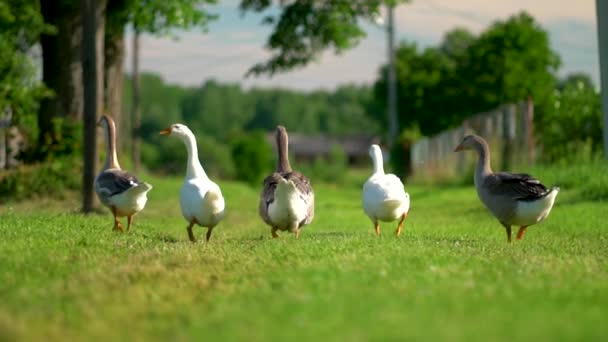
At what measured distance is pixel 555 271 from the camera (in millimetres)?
8445

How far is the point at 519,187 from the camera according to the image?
39.2 feet

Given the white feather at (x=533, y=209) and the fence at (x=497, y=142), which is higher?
the white feather at (x=533, y=209)

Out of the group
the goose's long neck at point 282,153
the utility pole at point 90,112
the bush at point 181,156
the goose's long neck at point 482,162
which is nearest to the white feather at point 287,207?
the goose's long neck at point 282,153

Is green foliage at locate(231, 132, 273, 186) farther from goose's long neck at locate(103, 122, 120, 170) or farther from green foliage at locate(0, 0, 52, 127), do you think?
goose's long neck at locate(103, 122, 120, 170)

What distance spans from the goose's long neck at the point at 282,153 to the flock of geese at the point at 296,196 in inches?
4.9

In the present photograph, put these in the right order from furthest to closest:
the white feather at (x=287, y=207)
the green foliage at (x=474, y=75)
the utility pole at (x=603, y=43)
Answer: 1. the green foliage at (x=474, y=75)
2. the utility pole at (x=603, y=43)
3. the white feather at (x=287, y=207)

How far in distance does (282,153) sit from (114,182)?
2477mm

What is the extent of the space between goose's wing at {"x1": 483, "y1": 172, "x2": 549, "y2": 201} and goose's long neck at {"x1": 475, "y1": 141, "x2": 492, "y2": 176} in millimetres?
417

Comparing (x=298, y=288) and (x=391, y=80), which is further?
(x=391, y=80)

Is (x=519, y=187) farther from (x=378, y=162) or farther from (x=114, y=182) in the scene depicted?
(x=114, y=182)

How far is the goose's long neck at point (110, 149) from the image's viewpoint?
14.6m

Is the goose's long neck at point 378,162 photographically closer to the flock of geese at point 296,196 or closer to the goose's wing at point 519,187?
the flock of geese at point 296,196

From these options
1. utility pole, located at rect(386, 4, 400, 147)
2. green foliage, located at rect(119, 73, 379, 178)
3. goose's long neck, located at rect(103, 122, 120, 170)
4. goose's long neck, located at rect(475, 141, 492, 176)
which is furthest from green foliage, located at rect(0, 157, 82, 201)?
green foliage, located at rect(119, 73, 379, 178)

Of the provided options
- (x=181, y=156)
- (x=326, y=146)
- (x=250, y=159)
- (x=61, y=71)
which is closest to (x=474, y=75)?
(x=250, y=159)
